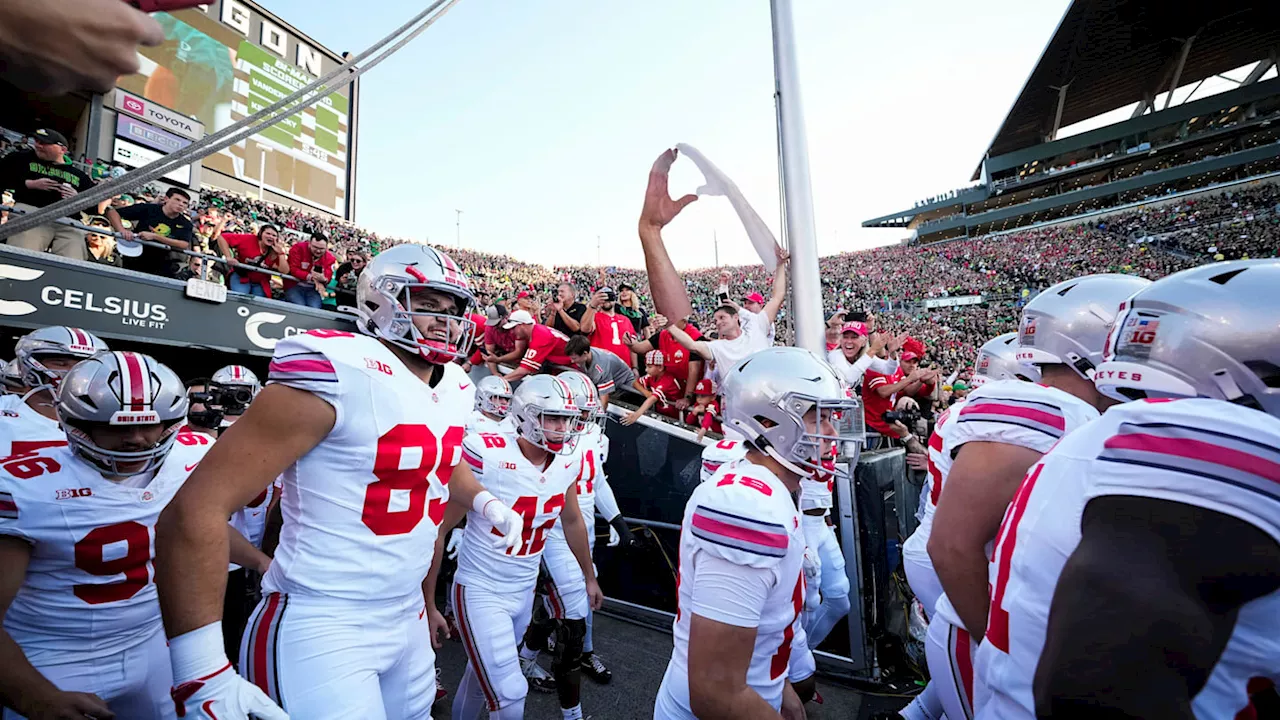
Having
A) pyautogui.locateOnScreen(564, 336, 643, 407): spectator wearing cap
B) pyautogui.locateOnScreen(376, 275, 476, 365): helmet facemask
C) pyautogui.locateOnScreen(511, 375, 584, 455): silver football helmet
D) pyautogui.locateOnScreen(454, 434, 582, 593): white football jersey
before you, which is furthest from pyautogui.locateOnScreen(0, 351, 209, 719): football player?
pyautogui.locateOnScreen(564, 336, 643, 407): spectator wearing cap

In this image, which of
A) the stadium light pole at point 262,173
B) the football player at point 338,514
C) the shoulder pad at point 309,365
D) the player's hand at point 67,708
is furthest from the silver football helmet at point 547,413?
the stadium light pole at point 262,173

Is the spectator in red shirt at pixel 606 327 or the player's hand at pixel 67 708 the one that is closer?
the player's hand at pixel 67 708

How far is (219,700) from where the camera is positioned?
1615 mm

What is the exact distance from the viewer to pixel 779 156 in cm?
544

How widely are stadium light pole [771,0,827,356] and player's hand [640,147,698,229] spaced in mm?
1091

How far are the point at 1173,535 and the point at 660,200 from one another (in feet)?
18.4

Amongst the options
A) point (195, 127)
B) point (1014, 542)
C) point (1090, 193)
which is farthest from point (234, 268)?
point (1090, 193)

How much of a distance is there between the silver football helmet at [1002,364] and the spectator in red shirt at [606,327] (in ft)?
14.7

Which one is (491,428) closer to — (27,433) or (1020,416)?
(27,433)

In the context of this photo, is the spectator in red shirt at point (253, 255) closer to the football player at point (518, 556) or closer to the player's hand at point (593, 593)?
the football player at point (518, 556)

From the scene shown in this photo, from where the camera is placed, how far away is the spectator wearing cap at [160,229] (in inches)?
292

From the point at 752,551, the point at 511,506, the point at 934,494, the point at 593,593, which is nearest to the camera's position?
the point at 752,551

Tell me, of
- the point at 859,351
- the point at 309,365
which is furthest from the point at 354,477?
the point at 859,351

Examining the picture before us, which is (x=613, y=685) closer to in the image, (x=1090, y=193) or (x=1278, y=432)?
(x=1278, y=432)
